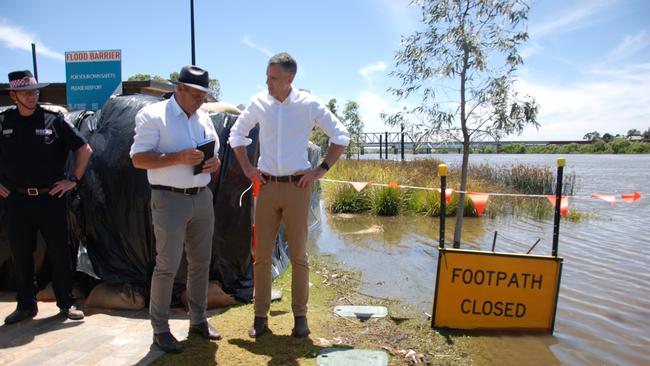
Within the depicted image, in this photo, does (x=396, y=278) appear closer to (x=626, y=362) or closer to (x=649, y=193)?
(x=626, y=362)

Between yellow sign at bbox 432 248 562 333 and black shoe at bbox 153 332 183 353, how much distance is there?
219 cm

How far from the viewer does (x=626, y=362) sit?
3.73 m

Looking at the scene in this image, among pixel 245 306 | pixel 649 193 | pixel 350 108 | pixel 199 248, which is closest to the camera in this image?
pixel 199 248

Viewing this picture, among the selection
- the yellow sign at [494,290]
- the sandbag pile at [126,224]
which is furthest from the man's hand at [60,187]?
the yellow sign at [494,290]

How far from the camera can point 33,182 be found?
355 cm

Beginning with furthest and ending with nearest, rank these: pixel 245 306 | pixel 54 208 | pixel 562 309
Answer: pixel 562 309
pixel 245 306
pixel 54 208

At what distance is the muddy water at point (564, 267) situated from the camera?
3.86 m

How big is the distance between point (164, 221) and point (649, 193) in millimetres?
19727

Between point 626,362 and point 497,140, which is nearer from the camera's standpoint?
point 626,362

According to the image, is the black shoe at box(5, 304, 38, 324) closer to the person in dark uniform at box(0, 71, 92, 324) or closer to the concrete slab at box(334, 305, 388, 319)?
the person in dark uniform at box(0, 71, 92, 324)

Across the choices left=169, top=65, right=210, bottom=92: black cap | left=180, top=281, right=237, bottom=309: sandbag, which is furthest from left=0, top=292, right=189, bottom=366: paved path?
left=169, top=65, right=210, bottom=92: black cap

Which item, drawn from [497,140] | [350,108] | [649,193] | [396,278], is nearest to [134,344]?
[396,278]

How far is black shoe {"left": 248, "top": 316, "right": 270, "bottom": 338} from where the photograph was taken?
3365mm

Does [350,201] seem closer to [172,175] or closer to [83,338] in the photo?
[83,338]
